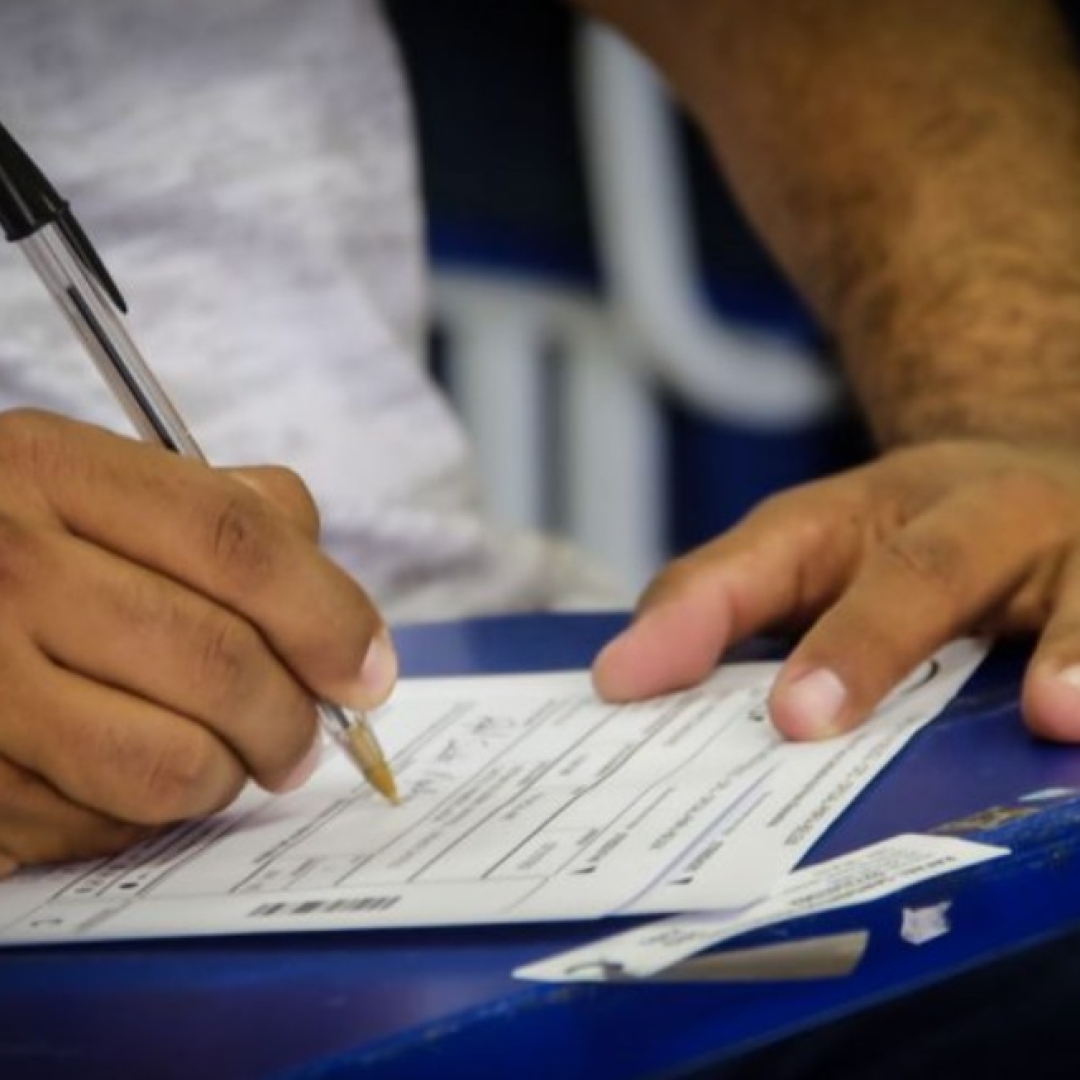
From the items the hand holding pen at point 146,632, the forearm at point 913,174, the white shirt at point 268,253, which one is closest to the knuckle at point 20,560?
the hand holding pen at point 146,632

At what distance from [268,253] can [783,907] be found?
536mm

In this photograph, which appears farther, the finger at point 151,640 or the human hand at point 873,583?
the human hand at point 873,583

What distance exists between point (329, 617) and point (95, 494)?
0.21 feet

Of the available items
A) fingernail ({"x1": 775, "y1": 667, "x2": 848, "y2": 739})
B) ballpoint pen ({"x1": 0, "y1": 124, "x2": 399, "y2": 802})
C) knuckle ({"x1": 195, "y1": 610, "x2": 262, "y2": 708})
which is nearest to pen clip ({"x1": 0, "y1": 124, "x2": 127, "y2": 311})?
ballpoint pen ({"x1": 0, "y1": 124, "x2": 399, "y2": 802})

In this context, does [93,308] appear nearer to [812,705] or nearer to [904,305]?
[812,705]

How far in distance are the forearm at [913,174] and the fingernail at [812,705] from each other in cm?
29

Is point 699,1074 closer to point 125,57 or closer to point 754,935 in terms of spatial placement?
point 754,935

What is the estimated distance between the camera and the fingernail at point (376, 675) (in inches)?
24.2

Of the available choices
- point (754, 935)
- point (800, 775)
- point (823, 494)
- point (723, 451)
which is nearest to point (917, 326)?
point (823, 494)

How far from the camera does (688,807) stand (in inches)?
23.6

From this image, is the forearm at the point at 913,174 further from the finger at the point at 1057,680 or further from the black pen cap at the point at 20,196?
the black pen cap at the point at 20,196

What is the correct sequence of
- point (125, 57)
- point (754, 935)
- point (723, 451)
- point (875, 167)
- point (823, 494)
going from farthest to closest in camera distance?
1. point (723, 451)
2. point (875, 167)
3. point (125, 57)
4. point (823, 494)
5. point (754, 935)

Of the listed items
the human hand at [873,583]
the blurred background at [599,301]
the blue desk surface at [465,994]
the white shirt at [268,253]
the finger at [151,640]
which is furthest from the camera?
the blurred background at [599,301]

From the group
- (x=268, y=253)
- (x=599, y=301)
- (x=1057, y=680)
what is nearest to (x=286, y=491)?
(x=1057, y=680)
